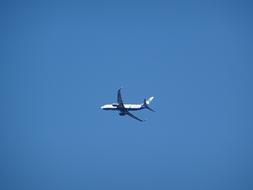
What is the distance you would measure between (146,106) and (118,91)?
9544 mm

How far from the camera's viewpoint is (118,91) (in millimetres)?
124688

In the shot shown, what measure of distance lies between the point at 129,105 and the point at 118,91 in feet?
26.7

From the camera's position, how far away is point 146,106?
129 m

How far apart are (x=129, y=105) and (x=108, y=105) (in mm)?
7268

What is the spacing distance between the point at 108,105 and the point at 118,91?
1179 cm

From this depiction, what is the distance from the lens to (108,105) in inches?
5330

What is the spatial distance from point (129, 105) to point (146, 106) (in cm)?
520

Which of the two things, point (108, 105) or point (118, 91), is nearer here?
point (118, 91)

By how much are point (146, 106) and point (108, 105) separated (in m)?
12.4

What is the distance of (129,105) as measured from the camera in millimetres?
131250
